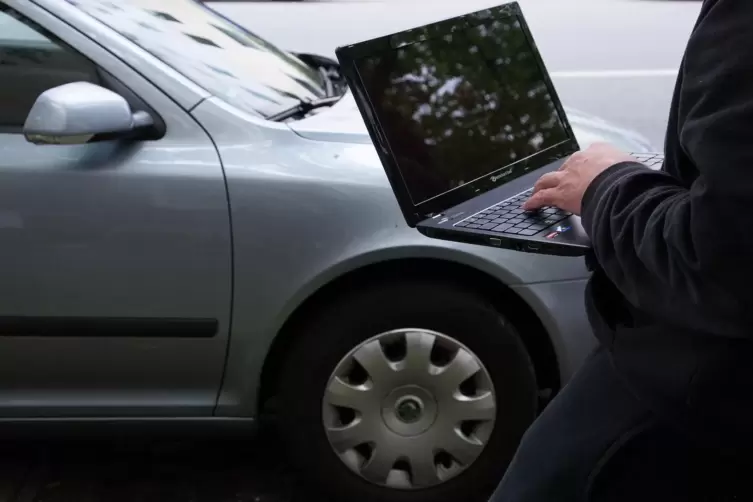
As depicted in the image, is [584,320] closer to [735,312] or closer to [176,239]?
[176,239]

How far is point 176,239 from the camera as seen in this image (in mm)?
2291

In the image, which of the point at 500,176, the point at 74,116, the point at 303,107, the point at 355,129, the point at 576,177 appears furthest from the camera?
the point at 303,107

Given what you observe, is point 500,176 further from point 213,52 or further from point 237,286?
point 213,52

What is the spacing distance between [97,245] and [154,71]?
48 centimetres

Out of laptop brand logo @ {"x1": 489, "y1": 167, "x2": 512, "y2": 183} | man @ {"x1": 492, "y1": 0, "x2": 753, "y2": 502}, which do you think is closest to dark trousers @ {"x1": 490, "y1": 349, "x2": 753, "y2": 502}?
man @ {"x1": 492, "y1": 0, "x2": 753, "y2": 502}

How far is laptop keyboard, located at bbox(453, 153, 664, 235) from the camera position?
1.38 meters

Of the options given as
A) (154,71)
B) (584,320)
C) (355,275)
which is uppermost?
(154,71)

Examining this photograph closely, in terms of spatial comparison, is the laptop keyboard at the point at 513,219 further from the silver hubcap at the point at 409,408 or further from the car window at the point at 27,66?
the car window at the point at 27,66

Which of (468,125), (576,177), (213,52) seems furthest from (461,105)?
(213,52)

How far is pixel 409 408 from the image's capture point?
2420mm

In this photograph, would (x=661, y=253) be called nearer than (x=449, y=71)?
Yes

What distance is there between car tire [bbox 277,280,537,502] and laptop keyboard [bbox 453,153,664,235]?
888mm

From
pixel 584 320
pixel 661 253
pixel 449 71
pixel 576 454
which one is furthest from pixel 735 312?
pixel 584 320

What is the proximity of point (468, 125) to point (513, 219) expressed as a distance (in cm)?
31
